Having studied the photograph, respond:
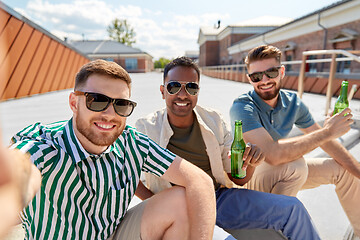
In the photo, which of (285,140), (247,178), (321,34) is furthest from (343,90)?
(321,34)

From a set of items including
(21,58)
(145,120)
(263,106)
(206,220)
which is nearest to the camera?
(206,220)

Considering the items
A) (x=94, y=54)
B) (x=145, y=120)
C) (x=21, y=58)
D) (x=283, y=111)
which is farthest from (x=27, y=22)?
(x=94, y=54)

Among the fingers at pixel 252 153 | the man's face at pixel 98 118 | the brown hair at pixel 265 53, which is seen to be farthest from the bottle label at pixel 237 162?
the man's face at pixel 98 118

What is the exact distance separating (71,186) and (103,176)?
0.51 ft

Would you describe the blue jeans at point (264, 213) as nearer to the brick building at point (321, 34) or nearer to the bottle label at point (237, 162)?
the bottle label at point (237, 162)

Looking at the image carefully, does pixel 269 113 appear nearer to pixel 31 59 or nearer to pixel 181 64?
pixel 181 64

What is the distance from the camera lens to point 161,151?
5.04 feet

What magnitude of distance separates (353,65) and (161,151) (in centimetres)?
1385

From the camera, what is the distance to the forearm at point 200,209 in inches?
57.2

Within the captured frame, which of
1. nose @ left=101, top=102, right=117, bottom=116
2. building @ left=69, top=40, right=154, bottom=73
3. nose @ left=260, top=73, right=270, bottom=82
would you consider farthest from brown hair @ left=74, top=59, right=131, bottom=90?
building @ left=69, top=40, right=154, bottom=73

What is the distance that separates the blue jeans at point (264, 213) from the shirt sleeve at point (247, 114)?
0.54 m

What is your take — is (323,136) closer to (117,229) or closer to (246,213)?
(246,213)

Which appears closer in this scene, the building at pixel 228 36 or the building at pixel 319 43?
the building at pixel 319 43

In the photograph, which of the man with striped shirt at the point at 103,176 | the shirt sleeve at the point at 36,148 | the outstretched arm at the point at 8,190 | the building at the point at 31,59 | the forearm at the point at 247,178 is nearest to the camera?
the outstretched arm at the point at 8,190
